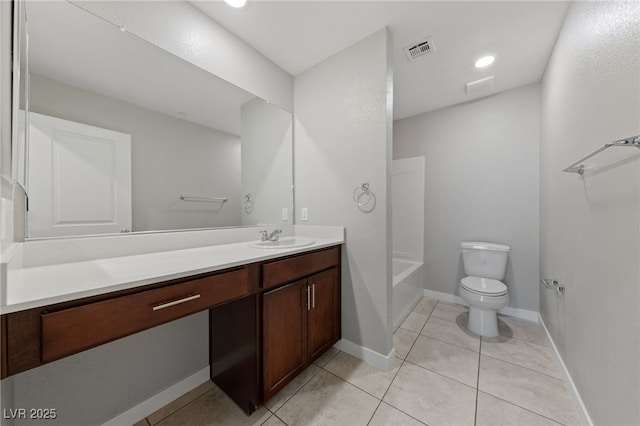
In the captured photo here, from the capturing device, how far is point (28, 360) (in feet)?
1.98

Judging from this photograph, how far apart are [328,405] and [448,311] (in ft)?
5.83

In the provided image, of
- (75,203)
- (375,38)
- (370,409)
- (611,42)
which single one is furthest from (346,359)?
(375,38)

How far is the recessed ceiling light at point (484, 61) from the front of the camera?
6.00 feet

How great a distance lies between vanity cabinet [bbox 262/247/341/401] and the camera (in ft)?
3.96

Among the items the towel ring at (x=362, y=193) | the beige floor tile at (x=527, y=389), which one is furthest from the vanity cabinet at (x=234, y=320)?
the beige floor tile at (x=527, y=389)

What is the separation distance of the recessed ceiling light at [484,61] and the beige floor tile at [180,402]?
314 cm

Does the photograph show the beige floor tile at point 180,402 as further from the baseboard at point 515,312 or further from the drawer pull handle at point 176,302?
the baseboard at point 515,312

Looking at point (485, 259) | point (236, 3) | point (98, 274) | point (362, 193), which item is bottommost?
point (485, 259)

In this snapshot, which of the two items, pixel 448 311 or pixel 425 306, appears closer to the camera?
pixel 448 311

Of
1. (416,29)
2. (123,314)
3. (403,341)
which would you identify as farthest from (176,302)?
(416,29)

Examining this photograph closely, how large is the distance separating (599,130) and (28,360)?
227cm

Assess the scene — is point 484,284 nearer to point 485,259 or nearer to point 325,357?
point 485,259

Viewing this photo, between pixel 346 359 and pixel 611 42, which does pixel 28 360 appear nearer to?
pixel 346 359

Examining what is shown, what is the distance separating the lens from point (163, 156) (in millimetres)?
1324
